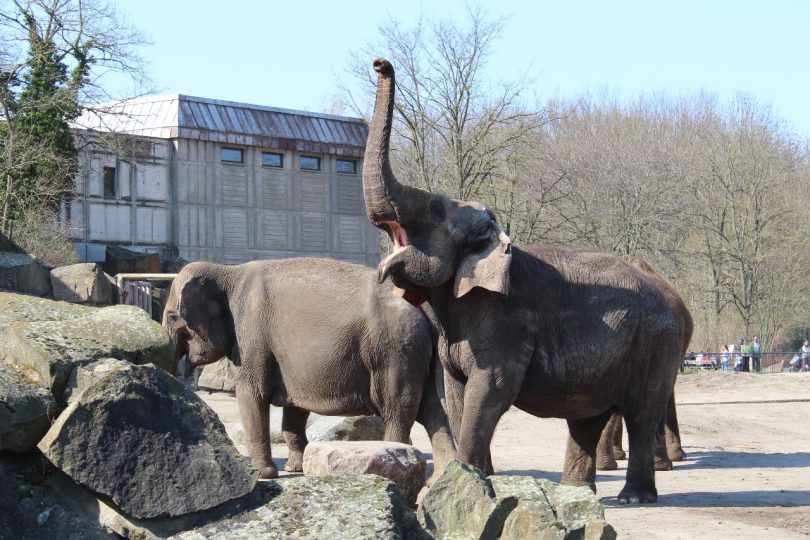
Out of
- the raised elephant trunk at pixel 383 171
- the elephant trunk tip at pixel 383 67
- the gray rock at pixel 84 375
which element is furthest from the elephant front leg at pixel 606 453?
the gray rock at pixel 84 375

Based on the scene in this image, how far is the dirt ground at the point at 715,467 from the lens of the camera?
8.05 meters

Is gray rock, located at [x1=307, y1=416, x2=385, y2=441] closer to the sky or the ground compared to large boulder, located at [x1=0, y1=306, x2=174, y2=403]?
closer to the ground

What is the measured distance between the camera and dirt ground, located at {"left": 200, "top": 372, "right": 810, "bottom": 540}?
26.4 ft

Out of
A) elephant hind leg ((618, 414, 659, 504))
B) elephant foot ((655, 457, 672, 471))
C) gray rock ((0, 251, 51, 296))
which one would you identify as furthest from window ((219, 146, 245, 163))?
elephant hind leg ((618, 414, 659, 504))

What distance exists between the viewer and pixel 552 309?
8.37 metres

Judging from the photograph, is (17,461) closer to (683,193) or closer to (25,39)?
(25,39)

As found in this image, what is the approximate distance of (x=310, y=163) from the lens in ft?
156

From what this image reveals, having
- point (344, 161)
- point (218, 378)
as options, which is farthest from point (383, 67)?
point (344, 161)

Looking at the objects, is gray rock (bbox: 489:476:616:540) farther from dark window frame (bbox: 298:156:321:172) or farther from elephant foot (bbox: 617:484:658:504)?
dark window frame (bbox: 298:156:321:172)

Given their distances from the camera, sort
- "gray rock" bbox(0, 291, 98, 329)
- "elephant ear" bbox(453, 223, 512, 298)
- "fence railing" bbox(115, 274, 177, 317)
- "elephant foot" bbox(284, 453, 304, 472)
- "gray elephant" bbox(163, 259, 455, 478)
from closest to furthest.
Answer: "gray rock" bbox(0, 291, 98, 329) → "elephant ear" bbox(453, 223, 512, 298) → "gray elephant" bbox(163, 259, 455, 478) → "elephant foot" bbox(284, 453, 304, 472) → "fence railing" bbox(115, 274, 177, 317)

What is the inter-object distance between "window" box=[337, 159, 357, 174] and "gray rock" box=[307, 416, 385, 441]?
3545 centimetres

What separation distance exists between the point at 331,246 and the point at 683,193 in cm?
1437

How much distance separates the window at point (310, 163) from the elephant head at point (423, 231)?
39351 millimetres

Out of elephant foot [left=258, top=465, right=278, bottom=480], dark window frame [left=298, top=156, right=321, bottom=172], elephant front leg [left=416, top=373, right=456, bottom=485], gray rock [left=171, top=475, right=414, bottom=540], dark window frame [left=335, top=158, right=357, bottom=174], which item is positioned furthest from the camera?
dark window frame [left=335, top=158, right=357, bottom=174]
